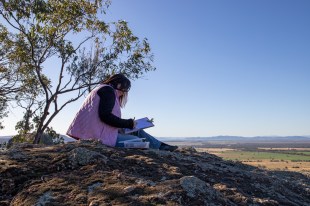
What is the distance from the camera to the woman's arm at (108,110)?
521 centimetres

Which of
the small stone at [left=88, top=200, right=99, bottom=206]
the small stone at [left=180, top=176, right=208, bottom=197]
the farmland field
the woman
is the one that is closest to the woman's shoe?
the woman

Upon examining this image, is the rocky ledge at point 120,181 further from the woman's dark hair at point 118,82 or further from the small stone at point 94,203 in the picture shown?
the woman's dark hair at point 118,82

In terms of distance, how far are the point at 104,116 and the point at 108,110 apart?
11cm

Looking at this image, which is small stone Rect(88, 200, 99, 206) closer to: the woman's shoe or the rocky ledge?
the rocky ledge

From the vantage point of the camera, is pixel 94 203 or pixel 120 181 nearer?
pixel 94 203

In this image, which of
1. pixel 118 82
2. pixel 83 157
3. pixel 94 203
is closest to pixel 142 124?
pixel 118 82

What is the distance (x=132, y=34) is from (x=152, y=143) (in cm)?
1149

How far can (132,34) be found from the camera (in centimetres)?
1709

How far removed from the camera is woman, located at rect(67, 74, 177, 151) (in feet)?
Result: 17.2

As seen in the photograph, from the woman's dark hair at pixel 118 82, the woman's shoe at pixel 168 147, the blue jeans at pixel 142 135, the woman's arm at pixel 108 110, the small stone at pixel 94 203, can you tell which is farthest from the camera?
the woman's shoe at pixel 168 147

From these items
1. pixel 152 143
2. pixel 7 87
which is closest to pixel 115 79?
pixel 152 143

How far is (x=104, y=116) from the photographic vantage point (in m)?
5.24

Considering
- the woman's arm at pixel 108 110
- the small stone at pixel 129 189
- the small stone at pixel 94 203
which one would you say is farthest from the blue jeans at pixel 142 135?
the small stone at pixel 94 203

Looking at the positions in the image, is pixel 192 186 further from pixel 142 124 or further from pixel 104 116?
pixel 142 124
